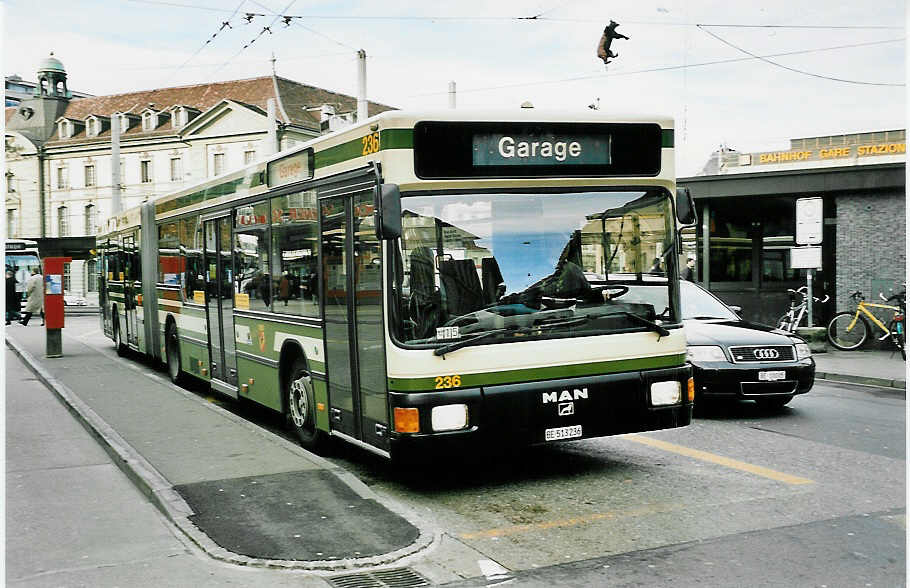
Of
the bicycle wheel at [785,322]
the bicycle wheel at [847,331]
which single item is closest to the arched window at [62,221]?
the bicycle wheel at [785,322]

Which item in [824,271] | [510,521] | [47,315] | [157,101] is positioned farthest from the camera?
[157,101]

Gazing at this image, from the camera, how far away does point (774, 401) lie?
39.0ft

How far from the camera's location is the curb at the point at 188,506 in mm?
5590

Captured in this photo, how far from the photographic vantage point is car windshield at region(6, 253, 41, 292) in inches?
1798

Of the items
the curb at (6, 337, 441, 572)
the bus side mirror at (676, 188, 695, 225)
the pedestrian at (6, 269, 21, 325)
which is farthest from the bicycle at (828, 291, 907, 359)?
the pedestrian at (6, 269, 21, 325)

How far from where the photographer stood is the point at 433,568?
218 inches

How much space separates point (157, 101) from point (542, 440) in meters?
76.5

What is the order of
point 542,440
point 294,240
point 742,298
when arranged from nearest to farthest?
point 542,440
point 294,240
point 742,298

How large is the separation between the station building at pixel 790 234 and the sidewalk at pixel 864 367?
1.97 meters

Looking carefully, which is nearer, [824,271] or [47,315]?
[47,315]

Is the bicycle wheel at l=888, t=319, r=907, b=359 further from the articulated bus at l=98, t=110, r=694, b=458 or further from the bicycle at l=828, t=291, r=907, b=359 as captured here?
the articulated bus at l=98, t=110, r=694, b=458

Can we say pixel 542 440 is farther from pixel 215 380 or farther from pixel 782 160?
pixel 782 160

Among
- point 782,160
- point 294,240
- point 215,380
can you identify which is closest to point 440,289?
→ point 294,240

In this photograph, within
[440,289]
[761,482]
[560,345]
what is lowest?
[761,482]
